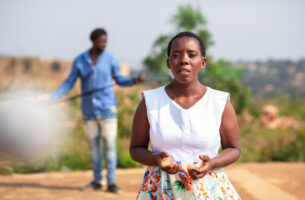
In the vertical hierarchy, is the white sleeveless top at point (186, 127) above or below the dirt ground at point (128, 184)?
above

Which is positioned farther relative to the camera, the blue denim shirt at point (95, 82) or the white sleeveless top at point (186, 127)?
the blue denim shirt at point (95, 82)

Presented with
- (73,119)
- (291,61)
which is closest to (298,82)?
(291,61)

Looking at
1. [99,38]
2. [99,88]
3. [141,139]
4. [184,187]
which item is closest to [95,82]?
[99,88]

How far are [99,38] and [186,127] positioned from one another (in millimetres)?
3020

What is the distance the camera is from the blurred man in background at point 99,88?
182 inches

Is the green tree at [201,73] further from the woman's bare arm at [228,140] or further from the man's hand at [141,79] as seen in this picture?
the woman's bare arm at [228,140]

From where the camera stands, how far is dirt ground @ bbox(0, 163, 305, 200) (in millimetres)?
4754

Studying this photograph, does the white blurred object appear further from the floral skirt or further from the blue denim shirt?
the blue denim shirt

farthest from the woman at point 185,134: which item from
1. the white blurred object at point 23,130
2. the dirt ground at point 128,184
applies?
the dirt ground at point 128,184

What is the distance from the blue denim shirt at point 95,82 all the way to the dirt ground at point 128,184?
109cm

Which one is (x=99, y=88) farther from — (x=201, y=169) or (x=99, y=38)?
(x=201, y=169)

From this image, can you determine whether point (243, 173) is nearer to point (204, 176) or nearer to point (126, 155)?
point (126, 155)

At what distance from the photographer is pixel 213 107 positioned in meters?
1.89

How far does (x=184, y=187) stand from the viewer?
71.7 inches
